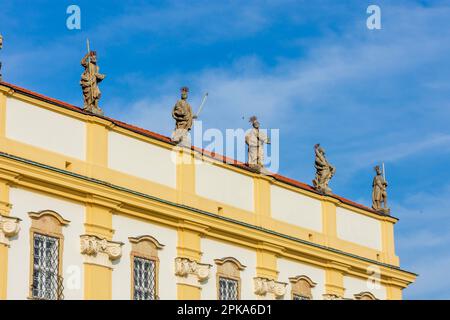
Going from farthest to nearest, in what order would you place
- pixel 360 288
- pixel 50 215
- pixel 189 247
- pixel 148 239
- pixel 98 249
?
pixel 360 288
pixel 189 247
pixel 148 239
pixel 98 249
pixel 50 215

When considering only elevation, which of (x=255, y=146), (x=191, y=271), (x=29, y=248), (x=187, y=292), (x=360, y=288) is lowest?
(x=187, y=292)

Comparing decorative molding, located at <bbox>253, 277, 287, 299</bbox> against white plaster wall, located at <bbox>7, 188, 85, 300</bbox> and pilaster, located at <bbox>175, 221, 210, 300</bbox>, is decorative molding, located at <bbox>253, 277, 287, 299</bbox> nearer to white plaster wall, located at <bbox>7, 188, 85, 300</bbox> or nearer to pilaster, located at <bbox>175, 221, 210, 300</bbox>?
pilaster, located at <bbox>175, 221, 210, 300</bbox>

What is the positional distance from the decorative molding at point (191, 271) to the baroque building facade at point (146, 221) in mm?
42

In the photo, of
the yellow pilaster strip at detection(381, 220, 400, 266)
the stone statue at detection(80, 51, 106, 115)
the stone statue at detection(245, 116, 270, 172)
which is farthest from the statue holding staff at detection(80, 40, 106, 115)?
the yellow pilaster strip at detection(381, 220, 400, 266)

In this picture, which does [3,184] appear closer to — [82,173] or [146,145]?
[82,173]

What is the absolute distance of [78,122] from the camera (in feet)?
122

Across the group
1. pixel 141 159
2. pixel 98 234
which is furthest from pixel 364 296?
pixel 98 234

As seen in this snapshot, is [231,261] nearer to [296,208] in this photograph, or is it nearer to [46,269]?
[296,208]

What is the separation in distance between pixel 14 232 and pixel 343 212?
16219 mm

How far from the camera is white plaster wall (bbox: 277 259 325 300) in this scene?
42969mm

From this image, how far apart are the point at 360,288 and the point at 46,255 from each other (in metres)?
15.3

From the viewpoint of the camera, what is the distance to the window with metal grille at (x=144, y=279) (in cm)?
3769

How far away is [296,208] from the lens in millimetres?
44562
